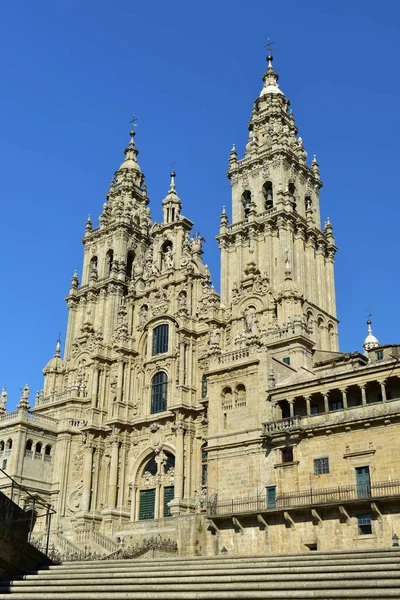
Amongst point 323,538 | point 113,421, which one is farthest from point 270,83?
point 323,538

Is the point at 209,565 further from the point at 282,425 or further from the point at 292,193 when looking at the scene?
the point at 292,193

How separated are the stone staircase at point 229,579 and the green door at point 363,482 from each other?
9.80m

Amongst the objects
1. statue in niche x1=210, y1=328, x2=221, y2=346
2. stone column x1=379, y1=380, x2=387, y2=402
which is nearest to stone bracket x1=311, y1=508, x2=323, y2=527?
stone column x1=379, y1=380, x2=387, y2=402

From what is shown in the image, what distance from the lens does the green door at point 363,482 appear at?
31781mm

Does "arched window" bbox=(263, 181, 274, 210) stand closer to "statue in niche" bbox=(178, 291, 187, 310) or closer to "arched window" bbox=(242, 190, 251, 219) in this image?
"arched window" bbox=(242, 190, 251, 219)

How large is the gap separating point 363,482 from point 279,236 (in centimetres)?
2352

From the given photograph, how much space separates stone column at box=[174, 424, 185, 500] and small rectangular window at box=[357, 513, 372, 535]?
60.3 ft

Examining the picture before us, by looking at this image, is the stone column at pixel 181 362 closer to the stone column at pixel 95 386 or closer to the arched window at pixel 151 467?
the arched window at pixel 151 467

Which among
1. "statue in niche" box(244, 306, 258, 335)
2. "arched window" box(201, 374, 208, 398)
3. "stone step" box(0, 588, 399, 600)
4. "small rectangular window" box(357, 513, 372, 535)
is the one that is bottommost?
"stone step" box(0, 588, 399, 600)

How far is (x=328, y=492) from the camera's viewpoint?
107ft

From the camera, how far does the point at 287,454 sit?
3572 cm

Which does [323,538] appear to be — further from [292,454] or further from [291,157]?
[291,157]

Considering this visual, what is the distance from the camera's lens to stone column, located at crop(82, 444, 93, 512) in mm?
52438

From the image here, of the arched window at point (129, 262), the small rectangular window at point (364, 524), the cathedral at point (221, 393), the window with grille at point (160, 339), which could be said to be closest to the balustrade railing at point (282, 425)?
the cathedral at point (221, 393)
